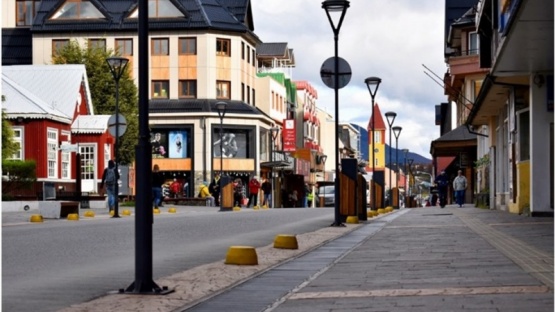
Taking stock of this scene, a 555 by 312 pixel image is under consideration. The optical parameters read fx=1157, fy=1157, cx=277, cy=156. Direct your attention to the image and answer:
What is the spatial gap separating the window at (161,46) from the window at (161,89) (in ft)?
7.08

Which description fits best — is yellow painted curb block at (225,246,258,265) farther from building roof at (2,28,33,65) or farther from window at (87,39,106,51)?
building roof at (2,28,33,65)

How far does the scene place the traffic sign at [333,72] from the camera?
2692 centimetres

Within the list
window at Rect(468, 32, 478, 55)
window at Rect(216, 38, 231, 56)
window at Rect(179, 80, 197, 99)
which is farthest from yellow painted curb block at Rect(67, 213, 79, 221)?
window at Rect(216, 38, 231, 56)

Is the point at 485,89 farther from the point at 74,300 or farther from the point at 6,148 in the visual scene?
the point at 74,300

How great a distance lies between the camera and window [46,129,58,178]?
5429cm

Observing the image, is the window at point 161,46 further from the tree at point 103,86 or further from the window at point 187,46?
the tree at point 103,86

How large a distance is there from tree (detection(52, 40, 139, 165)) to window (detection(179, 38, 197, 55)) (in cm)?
731

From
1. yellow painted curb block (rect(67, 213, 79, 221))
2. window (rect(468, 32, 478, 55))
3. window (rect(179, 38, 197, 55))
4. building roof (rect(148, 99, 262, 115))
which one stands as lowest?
yellow painted curb block (rect(67, 213, 79, 221))

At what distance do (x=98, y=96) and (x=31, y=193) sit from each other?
2722cm

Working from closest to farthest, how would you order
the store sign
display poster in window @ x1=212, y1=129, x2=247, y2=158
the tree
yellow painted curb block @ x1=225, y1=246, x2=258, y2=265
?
yellow painted curb block @ x1=225, y1=246, x2=258, y2=265 < the tree < display poster in window @ x1=212, y1=129, x2=247, y2=158 < the store sign

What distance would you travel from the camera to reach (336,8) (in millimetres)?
26234

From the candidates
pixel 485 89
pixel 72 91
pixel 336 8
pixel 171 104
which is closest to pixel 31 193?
pixel 72 91

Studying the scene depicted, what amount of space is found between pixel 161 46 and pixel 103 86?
10414 mm

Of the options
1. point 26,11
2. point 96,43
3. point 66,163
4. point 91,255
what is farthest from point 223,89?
point 91,255
